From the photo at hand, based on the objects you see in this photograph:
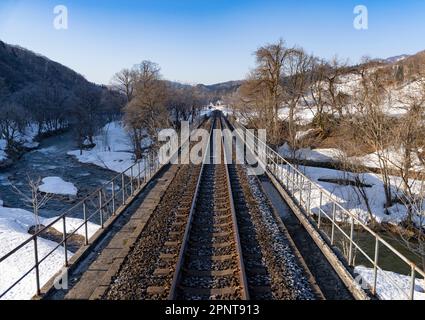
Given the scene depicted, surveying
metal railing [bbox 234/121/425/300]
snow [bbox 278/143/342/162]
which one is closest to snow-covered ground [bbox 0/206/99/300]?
metal railing [bbox 234/121/425/300]

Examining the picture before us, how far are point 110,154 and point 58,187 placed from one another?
15.3 metres

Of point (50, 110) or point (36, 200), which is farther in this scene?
point (50, 110)

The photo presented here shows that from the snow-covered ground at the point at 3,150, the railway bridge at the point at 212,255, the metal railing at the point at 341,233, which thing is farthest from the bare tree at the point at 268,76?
the snow-covered ground at the point at 3,150

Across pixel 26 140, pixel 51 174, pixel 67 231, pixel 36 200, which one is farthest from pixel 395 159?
pixel 26 140

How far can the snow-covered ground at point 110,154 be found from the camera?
40469mm

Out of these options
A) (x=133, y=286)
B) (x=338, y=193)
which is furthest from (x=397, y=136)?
(x=133, y=286)

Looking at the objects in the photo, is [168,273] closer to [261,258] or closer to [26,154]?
[261,258]

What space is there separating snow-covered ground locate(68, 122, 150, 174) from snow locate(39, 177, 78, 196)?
6545mm

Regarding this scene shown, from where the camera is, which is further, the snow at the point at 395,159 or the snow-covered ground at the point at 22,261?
the snow at the point at 395,159

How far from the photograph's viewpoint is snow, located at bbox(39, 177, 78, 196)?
1134 inches

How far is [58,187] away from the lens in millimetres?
29953

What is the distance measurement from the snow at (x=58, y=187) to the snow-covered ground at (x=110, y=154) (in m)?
6.55

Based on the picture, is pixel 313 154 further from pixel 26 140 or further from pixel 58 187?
pixel 26 140

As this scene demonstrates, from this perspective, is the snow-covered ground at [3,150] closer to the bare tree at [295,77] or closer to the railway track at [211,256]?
the bare tree at [295,77]
